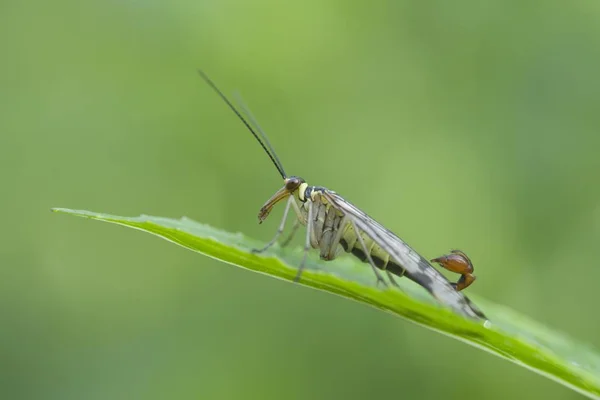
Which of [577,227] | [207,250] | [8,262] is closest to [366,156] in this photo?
[577,227]

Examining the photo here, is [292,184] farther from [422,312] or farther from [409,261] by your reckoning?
[422,312]

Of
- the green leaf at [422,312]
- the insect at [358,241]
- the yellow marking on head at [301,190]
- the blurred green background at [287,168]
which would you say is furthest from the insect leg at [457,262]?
the blurred green background at [287,168]

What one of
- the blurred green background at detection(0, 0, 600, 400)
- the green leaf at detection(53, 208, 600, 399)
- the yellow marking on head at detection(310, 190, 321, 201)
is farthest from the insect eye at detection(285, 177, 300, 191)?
the blurred green background at detection(0, 0, 600, 400)

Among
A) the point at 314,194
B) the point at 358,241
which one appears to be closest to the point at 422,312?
the point at 358,241

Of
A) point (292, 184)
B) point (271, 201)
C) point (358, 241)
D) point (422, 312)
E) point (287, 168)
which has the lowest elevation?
point (422, 312)

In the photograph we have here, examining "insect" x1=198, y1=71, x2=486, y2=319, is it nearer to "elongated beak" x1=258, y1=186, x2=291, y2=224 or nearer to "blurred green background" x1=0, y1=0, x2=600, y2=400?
"elongated beak" x1=258, y1=186, x2=291, y2=224

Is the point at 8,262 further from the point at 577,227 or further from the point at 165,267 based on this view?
the point at 577,227
